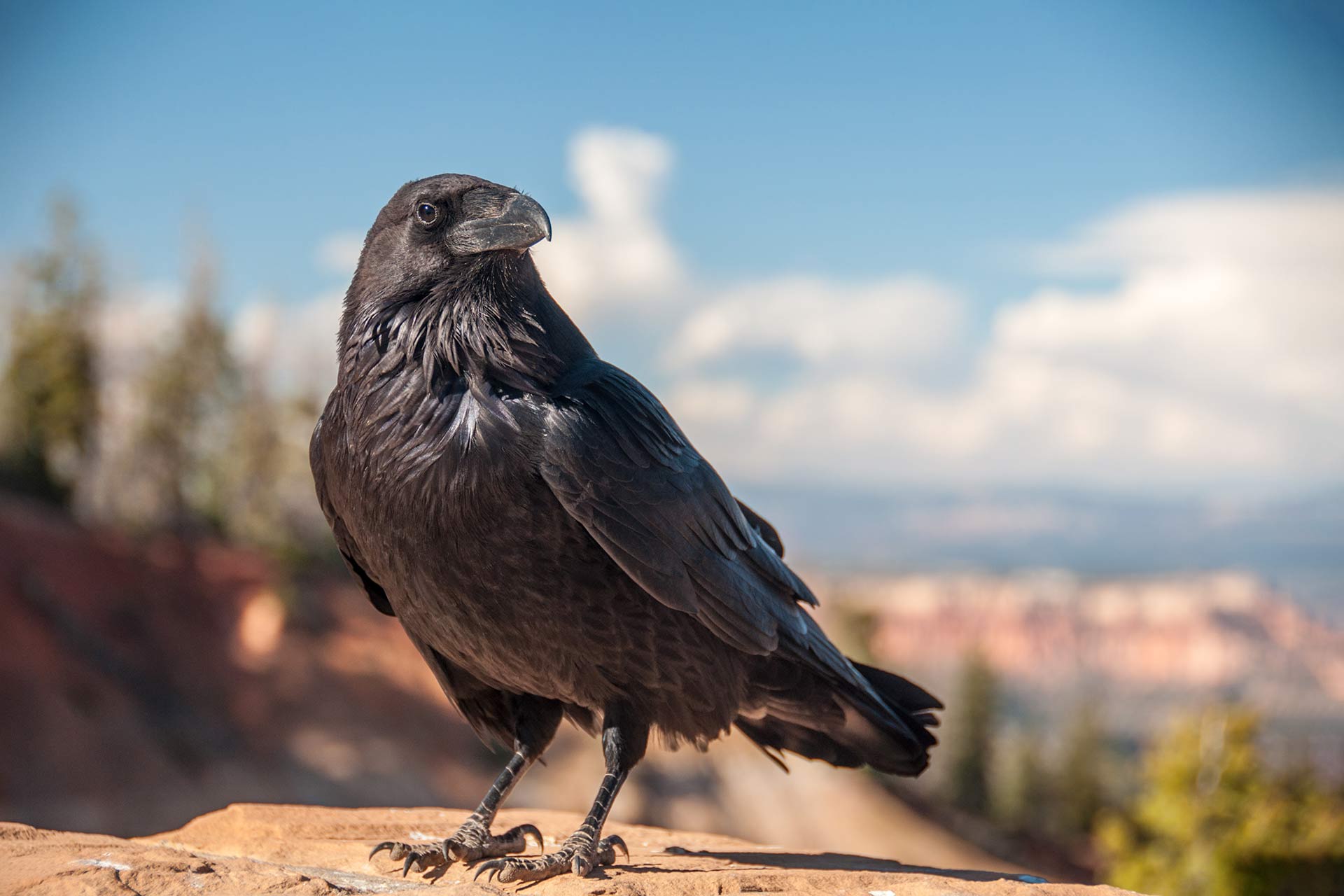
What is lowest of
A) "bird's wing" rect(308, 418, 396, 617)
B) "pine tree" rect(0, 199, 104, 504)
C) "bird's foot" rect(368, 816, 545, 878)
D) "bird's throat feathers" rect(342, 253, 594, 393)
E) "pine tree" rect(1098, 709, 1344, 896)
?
"bird's foot" rect(368, 816, 545, 878)

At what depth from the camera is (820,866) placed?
16.4 ft

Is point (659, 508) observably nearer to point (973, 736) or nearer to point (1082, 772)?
point (973, 736)

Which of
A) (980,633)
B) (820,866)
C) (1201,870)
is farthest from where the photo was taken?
(980,633)

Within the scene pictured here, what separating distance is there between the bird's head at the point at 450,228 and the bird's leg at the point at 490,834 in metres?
2.20

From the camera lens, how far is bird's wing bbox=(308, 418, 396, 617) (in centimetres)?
466

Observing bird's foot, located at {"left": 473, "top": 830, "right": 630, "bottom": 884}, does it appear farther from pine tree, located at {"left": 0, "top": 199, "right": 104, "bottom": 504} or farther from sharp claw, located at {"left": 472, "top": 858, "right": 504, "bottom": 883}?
pine tree, located at {"left": 0, "top": 199, "right": 104, "bottom": 504}

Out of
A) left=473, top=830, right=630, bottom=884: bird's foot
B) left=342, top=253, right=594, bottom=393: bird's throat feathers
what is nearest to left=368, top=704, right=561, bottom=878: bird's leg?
left=473, top=830, right=630, bottom=884: bird's foot

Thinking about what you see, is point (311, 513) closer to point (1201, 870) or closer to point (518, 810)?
point (1201, 870)

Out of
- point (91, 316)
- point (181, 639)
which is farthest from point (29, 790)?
point (91, 316)

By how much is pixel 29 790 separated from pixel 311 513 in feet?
45.1

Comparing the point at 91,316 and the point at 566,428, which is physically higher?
the point at 91,316

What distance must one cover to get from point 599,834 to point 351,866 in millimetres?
1180

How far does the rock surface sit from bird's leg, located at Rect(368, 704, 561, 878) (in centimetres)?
8

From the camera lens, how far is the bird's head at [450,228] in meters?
4.28
